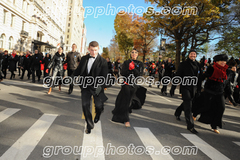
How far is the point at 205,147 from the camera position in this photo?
3947 mm

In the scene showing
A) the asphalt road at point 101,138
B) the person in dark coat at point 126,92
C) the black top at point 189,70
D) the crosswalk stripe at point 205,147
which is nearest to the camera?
the asphalt road at point 101,138

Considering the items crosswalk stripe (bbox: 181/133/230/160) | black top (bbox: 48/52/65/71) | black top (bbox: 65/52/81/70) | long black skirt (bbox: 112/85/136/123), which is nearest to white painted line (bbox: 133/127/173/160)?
long black skirt (bbox: 112/85/136/123)

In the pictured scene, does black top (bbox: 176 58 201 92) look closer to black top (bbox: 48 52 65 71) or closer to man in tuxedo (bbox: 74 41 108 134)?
man in tuxedo (bbox: 74 41 108 134)

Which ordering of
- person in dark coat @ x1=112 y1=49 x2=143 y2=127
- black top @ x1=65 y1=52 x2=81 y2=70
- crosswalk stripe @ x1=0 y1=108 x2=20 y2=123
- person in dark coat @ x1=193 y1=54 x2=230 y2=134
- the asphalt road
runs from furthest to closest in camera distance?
black top @ x1=65 y1=52 x2=81 y2=70, person in dark coat @ x1=193 y1=54 x2=230 y2=134, person in dark coat @ x1=112 y1=49 x2=143 y2=127, crosswalk stripe @ x1=0 y1=108 x2=20 y2=123, the asphalt road

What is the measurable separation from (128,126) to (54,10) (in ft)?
203

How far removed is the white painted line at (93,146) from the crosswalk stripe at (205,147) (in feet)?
6.95

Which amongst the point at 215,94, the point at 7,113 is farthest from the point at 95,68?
the point at 215,94

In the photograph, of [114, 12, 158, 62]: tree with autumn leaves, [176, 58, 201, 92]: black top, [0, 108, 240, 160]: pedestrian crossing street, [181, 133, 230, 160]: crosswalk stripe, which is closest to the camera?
[0, 108, 240, 160]: pedestrian crossing street

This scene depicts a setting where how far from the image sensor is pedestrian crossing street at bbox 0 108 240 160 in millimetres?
3010

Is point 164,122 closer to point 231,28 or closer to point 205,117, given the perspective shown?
point 205,117

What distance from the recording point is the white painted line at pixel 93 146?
121 inches

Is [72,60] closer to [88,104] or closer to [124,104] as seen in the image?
[124,104]

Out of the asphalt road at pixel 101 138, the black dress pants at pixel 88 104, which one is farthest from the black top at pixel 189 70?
the black dress pants at pixel 88 104

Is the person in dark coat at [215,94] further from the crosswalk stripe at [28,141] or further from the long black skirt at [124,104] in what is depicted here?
the crosswalk stripe at [28,141]
